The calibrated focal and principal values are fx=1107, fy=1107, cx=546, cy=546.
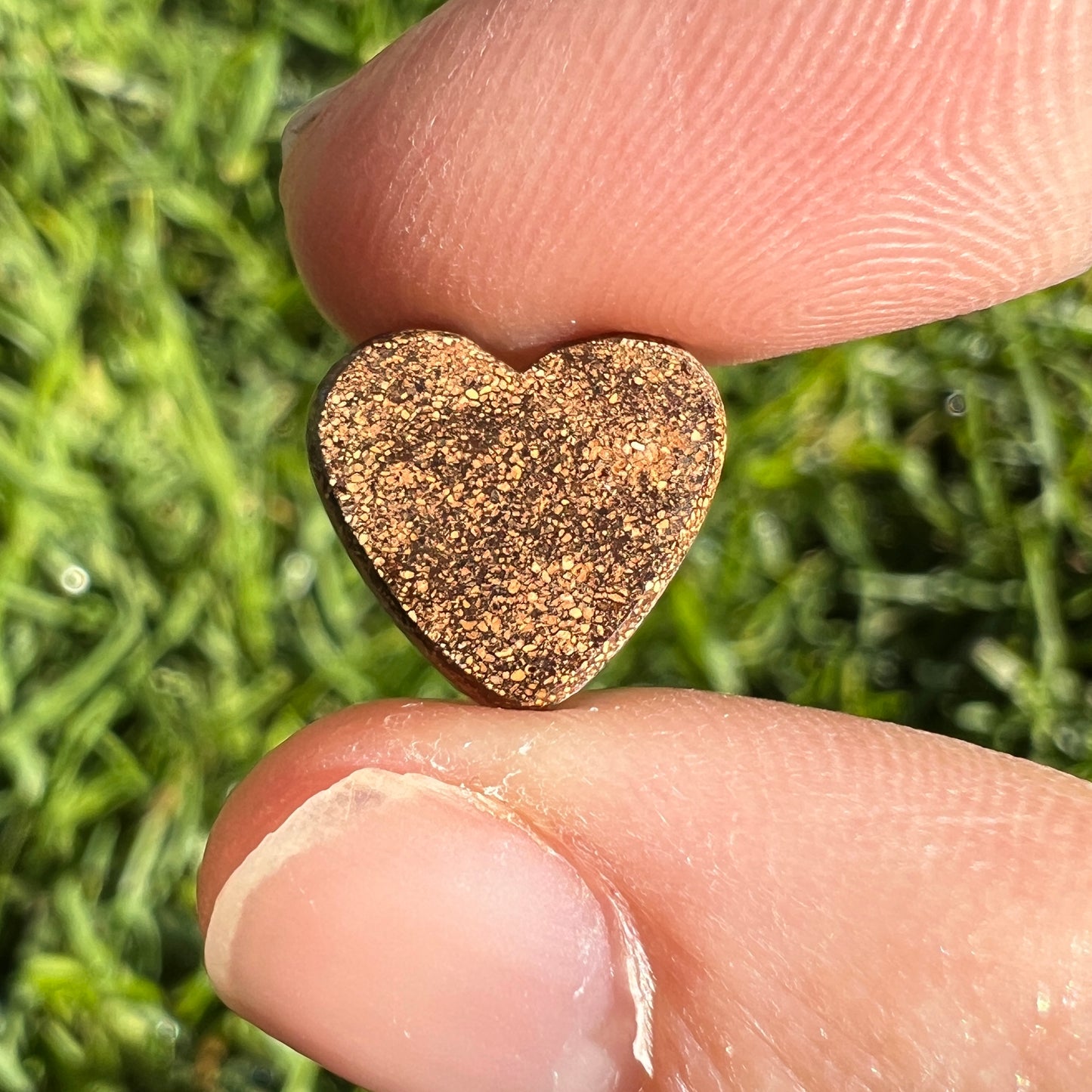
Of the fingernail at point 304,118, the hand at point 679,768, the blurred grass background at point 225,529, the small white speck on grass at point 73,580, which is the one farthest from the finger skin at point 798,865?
the fingernail at point 304,118

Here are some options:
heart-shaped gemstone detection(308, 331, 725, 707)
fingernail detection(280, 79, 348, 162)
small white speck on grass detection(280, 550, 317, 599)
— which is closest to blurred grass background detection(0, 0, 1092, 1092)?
small white speck on grass detection(280, 550, 317, 599)

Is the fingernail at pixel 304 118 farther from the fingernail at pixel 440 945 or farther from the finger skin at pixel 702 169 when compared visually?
the fingernail at pixel 440 945

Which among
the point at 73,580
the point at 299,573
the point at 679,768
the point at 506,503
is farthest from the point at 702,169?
the point at 73,580

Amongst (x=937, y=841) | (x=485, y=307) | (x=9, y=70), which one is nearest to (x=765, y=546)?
(x=485, y=307)

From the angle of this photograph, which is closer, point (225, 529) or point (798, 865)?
point (798, 865)

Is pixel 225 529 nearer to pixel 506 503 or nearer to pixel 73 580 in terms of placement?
pixel 73 580

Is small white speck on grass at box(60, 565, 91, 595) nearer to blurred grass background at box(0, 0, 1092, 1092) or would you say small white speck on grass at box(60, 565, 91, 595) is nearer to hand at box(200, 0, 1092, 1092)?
blurred grass background at box(0, 0, 1092, 1092)
